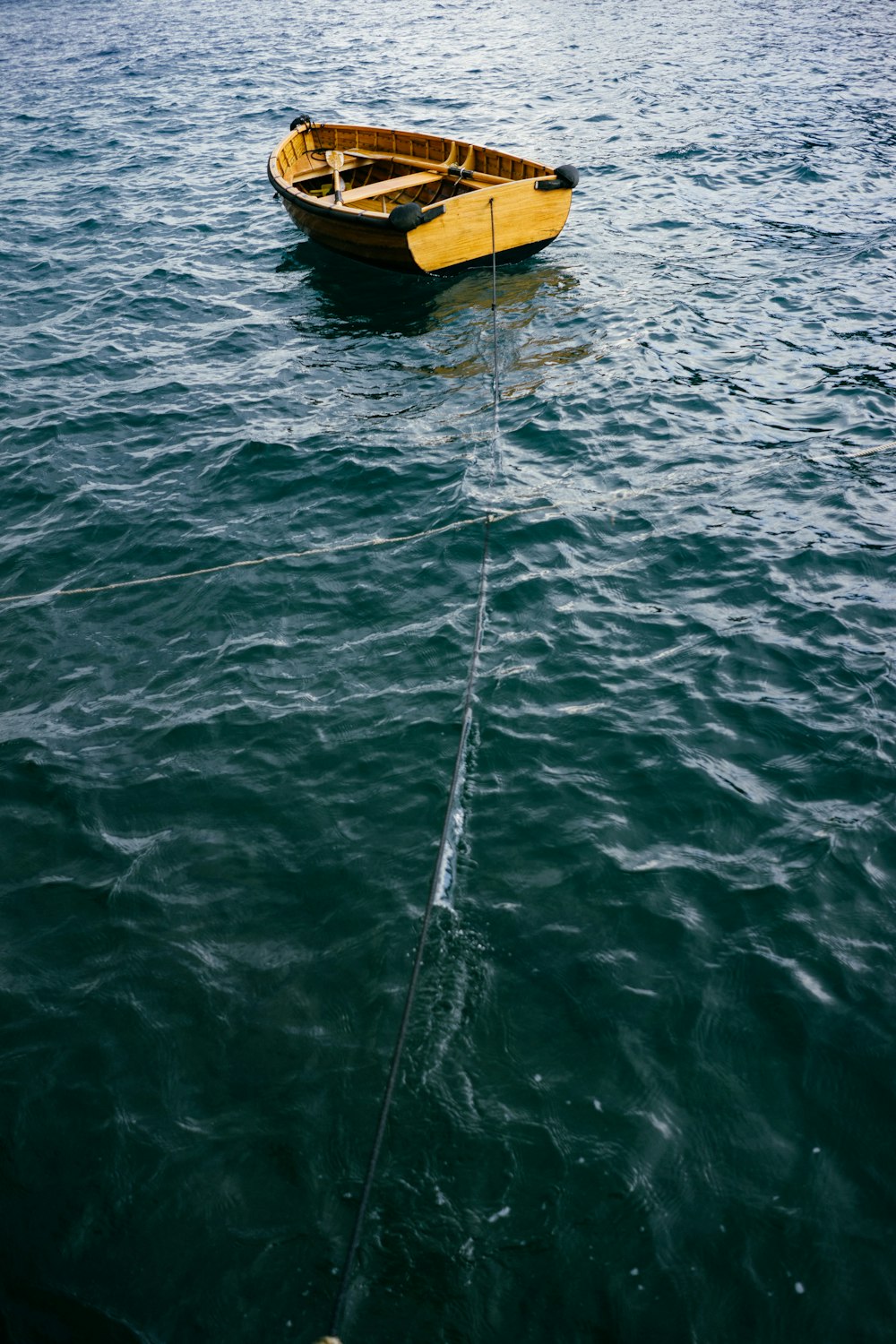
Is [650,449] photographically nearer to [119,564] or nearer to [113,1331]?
[119,564]

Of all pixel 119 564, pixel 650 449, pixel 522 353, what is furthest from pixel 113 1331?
pixel 522 353

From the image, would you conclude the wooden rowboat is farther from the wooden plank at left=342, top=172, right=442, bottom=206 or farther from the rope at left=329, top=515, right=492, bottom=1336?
the rope at left=329, top=515, right=492, bottom=1336

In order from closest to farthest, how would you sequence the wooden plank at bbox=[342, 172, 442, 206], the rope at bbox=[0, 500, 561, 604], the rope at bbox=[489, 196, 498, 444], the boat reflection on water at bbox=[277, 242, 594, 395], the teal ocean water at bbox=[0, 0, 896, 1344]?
the teal ocean water at bbox=[0, 0, 896, 1344], the rope at bbox=[0, 500, 561, 604], the rope at bbox=[489, 196, 498, 444], the boat reflection on water at bbox=[277, 242, 594, 395], the wooden plank at bbox=[342, 172, 442, 206]

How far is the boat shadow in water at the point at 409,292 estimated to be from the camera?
11.6 meters

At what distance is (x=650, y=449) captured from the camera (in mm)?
8898

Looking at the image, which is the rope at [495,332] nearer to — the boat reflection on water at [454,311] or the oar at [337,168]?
the boat reflection on water at [454,311]

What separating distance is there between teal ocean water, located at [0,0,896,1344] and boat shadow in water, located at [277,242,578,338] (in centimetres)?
10

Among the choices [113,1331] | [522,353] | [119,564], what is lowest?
[113,1331]

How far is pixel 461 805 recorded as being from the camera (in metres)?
5.54

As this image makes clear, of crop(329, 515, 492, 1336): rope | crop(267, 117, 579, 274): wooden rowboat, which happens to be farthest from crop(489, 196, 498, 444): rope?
crop(329, 515, 492, 1336): rope

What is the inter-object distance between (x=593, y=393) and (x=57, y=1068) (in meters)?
8.47

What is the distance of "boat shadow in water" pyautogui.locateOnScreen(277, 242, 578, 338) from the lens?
1161 cm

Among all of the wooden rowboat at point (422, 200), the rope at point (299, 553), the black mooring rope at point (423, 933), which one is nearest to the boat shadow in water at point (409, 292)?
the wooden rowboat at point (422, 200)

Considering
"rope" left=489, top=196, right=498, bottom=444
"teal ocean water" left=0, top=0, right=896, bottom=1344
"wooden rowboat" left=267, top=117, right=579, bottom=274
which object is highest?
"wooden rowboat" left=267, top=117, right=579, bottom=274
